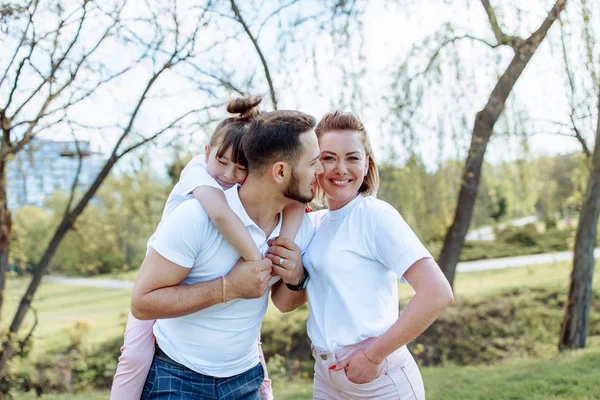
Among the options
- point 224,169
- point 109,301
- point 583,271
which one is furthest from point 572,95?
point 109,301

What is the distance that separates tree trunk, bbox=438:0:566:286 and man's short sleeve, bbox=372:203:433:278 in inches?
204

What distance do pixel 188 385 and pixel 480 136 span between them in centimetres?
587

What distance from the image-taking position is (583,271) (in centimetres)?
747

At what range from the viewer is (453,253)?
7605 millimetres

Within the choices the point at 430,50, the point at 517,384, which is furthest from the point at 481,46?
the point at 517,384

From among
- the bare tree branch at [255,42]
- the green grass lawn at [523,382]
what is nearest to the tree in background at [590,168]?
the green grass lawn at [523,382]

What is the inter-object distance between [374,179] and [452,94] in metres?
5.13

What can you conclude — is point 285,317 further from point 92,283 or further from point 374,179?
point 92,283

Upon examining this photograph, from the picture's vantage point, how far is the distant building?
5.99 meters

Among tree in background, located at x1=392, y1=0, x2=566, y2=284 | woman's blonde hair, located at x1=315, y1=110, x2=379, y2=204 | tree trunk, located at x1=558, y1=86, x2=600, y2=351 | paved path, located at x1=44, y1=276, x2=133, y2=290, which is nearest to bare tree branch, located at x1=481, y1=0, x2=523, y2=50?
tree in background, located at x1=392, y1=0, x2=566, y2=284

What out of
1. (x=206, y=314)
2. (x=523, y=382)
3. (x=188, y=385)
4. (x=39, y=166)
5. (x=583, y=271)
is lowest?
(x=523, y=382)

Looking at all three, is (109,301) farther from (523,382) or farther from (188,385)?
(188,385)

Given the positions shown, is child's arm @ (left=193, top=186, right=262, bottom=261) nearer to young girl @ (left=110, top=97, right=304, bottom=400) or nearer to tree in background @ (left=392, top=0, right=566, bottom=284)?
young girl @ (left=110, top=97, right=304, bottom=400)

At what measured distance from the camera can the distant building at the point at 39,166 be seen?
599 centimetres
